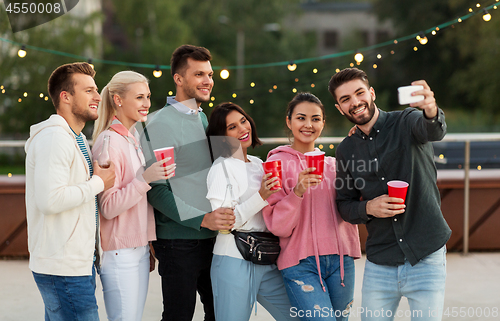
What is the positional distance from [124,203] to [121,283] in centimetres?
42

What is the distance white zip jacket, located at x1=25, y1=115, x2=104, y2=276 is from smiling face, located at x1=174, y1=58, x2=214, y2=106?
2.72ft

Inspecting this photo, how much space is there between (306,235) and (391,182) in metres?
0.53

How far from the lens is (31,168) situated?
2.08 metres

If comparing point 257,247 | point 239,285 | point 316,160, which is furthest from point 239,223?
point 316,160

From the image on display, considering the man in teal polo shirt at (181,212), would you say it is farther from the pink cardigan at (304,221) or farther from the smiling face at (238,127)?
the pink cardigan at (304,221)

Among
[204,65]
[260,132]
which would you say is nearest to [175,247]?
[204,65]

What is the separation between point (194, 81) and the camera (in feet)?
9.09

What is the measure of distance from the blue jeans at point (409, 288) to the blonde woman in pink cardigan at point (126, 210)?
1.19m

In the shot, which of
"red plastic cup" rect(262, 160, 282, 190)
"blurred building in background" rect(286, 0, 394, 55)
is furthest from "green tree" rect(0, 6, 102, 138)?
"blurred building in background" rect(286, 0, 394, 55)

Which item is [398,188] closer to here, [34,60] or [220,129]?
[220,129]

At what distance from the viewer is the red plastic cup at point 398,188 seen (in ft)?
6.86

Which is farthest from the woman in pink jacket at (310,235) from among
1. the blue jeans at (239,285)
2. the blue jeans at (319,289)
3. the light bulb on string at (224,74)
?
the light bulb on string at (224,74)

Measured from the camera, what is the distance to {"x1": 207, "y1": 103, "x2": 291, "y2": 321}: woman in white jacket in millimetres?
2336

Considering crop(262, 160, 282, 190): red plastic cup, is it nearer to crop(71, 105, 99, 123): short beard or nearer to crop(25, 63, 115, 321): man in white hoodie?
crop(25, 63, 115, 321): man in white hoodie
